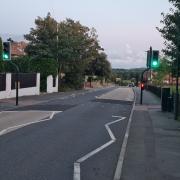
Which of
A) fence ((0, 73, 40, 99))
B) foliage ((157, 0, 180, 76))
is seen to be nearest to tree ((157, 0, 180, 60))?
foliage ((157, 0, 180, 76))

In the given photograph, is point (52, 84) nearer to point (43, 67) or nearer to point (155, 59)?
point (43, 67)

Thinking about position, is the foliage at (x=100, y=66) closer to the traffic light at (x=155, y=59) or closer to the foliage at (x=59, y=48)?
the foliage at (x=59, y=48)

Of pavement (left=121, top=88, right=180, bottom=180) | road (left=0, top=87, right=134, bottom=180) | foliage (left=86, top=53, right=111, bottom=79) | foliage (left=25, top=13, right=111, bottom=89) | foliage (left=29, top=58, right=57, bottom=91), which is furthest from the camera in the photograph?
foliage (left=86, top=53, right=111, bottom=79)

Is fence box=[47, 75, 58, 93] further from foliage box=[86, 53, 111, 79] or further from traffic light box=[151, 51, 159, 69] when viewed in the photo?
foliage box=[86, 53, 111, 79]

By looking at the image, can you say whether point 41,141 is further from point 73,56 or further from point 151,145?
point 73,56

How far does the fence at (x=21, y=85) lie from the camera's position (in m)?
44.9

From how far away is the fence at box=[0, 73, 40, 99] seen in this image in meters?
44.9

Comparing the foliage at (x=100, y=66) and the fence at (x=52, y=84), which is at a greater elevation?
the foliage at (x=100, y=66)

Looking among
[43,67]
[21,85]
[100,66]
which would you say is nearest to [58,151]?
[21,85]

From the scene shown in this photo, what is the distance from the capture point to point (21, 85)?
5072cm

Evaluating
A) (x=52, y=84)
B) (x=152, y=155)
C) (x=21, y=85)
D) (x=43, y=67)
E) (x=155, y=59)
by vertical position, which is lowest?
(x=152, y=155)

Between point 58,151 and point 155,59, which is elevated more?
point 155,59

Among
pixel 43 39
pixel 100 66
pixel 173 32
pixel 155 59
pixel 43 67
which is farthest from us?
pixel 100 66

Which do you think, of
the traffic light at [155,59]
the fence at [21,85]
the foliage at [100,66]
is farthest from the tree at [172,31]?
the foliage at [100,66]
